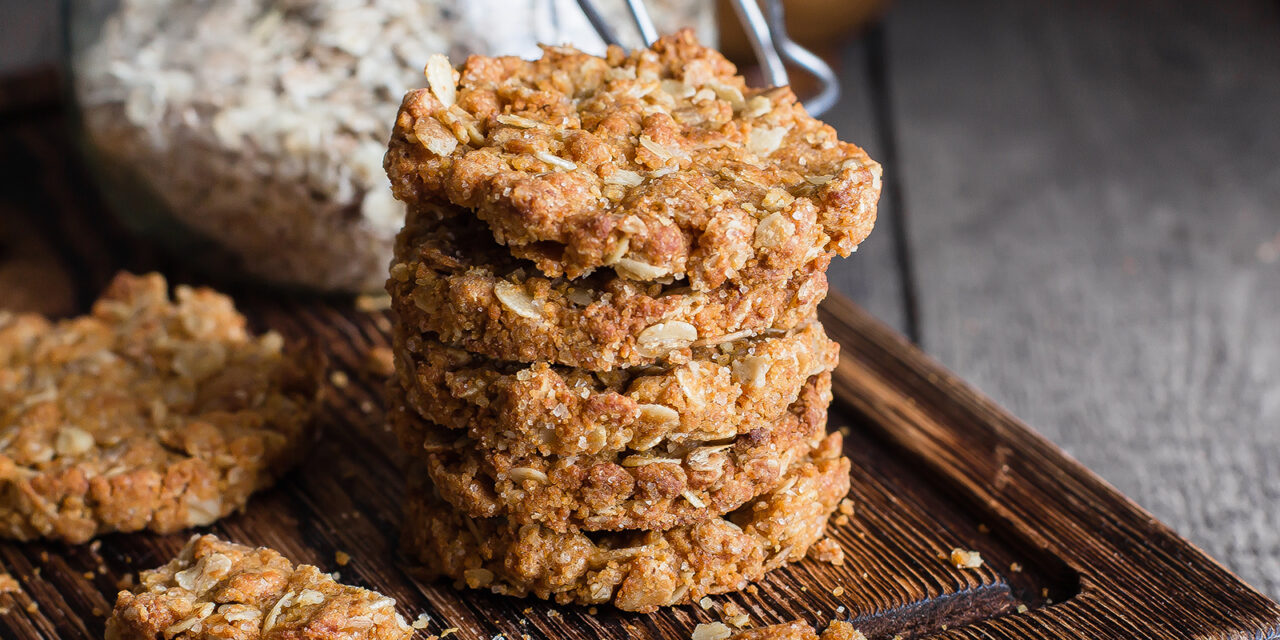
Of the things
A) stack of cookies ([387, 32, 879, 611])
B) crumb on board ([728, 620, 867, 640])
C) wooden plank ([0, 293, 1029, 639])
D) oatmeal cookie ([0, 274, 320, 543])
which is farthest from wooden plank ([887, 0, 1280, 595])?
oatmeal cookie ([0, 274, 320, 543])

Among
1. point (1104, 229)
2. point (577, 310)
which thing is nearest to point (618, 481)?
point (577, 310)

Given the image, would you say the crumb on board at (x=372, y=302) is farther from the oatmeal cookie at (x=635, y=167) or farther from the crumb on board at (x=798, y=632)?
the crumb on board at (x=798, y=632)

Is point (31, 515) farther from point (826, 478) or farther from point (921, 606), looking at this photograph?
point (921, 606)

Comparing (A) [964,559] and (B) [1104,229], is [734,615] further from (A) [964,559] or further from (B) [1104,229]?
(B) [1104,229]

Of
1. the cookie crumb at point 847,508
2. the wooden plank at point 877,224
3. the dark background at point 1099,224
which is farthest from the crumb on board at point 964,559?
the wooden plank at point 877,224

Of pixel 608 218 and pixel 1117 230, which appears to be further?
pixel 1117 230
